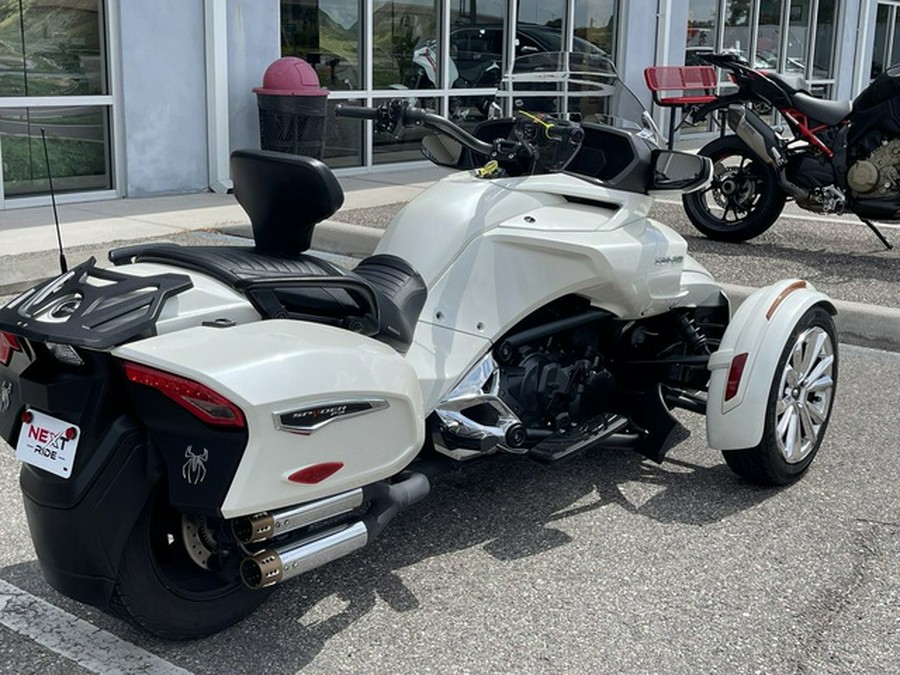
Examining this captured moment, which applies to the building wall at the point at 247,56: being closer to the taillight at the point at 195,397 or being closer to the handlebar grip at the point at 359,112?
the handlebar grip at the point at 359,112

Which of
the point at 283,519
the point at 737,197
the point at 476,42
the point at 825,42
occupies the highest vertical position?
the point at 825,42

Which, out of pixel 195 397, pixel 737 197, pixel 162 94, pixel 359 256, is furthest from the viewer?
pixel 162 94

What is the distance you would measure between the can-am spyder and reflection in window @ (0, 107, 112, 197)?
6.32 metres

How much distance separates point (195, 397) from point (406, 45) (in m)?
10.8

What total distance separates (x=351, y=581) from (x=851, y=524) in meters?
1.81

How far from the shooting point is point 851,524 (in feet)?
13.1

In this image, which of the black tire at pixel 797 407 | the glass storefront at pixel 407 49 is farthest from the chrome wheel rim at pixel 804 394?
the glass storefront at pixel 407 49

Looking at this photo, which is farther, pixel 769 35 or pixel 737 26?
pixel 769 35

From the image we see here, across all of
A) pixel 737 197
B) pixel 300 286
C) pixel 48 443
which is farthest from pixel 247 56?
pixel 48 443

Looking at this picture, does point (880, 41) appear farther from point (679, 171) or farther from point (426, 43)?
point (679, 171)

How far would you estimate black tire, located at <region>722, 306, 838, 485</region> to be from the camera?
4.14 metres

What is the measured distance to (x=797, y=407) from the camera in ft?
14.1

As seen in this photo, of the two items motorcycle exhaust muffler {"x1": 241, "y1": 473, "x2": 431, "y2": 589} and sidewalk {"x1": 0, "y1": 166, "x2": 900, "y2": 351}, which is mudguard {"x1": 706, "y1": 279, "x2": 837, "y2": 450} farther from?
sidewalk {"x1": 0, "y1": 166, "x2": 900, "y2": 351}

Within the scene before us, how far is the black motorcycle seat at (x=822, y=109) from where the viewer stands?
8734 mm
